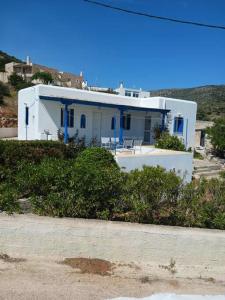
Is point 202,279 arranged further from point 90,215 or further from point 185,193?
point 90,215

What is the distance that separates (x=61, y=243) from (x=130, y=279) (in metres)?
1.12

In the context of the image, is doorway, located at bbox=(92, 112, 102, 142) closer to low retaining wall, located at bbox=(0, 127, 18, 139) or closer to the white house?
the white house

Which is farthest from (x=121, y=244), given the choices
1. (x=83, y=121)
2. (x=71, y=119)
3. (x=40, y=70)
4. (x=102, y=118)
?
(x=40, y=70)

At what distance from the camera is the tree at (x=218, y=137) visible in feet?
93.5

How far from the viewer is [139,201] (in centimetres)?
517

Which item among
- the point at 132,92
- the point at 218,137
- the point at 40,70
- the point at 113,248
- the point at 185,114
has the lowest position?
the point at 113,248

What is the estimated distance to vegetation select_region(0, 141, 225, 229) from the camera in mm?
5102

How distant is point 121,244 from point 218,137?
85.4 ft

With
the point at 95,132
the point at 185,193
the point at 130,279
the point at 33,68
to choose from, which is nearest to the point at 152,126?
the point at 95,132

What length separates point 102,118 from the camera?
21.5 metres

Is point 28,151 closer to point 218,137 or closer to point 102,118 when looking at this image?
point 102,118

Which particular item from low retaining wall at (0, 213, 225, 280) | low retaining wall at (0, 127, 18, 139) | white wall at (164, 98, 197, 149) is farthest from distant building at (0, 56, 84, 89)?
low retaining wall at (0, 213, 225, 280)

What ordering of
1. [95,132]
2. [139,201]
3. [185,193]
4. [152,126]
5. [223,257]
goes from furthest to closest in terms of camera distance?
[152,126] < [95,132] < [185,193] < [139,201] < [223,257]

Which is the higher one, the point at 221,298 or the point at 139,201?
the point at 139,201
